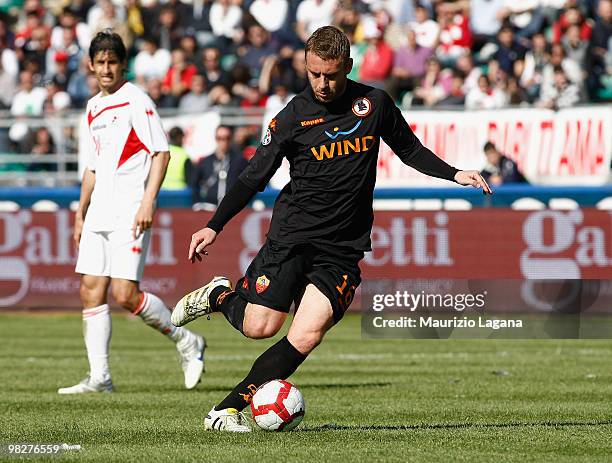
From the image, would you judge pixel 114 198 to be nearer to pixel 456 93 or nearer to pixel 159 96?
pixel 456 93

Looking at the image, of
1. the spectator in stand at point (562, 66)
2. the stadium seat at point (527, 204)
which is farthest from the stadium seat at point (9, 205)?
the spectator in stand at point (562, 66)

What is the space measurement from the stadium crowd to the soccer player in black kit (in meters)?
12.2

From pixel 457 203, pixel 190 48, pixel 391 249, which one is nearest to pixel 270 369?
pixel 391 249

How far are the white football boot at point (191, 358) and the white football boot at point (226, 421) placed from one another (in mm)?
2802

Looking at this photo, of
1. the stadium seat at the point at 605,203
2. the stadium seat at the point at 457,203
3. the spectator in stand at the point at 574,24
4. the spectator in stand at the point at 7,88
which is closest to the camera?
the stadium seat at the point at 605,203

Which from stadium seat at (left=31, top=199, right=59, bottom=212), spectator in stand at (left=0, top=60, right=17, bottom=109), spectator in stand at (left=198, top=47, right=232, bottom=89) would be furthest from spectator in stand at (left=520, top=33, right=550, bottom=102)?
spectator in stand at (left=0, top=60, right=17, bottom=109)

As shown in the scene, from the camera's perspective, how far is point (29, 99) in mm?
24453

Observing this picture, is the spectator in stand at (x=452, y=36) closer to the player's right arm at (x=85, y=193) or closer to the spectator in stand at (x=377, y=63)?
the spectator in stand at (x=377, y=63)

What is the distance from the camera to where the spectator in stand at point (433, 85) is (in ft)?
70.6

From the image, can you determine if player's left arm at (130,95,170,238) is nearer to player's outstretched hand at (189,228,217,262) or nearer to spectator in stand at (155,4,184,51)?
player's outstretched hand at (189,228,217,262)

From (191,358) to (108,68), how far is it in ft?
7.48

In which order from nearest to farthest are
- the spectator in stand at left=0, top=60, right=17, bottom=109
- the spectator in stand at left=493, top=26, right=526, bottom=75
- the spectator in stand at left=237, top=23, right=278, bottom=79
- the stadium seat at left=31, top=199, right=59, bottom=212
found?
the stadium seat at left=31, top=199, right=59, bottom=212 < the spectator in stand at left=493, top=26, right=526, bottom=75 < the spectator in stand at left=237, top=23, right=278, bottom=79 < the spectator in stand at left=0, top=60, right=17, bottom=109

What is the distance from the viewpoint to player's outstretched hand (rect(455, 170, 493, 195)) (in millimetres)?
7500

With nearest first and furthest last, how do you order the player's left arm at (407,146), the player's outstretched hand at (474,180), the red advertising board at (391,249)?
the player's outstretched hand at (474,180)
the player's left arm at (407,146)
the red advertising board at (391,249)
